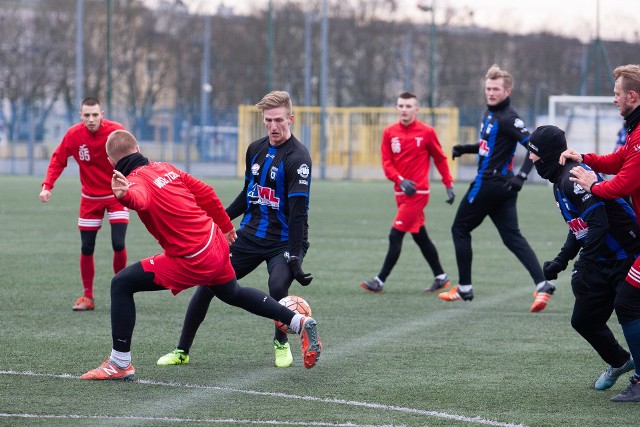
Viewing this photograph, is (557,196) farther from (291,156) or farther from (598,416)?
(291,156)

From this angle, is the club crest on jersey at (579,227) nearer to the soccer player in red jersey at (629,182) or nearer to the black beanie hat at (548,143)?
the soccer player in red jersey at (629,182)

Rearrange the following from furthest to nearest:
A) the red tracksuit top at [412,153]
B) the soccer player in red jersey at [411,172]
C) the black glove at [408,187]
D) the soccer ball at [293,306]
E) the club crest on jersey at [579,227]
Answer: the red tracksuit top at [412,153]
the soccer player in red jersey at [411,172]
the black glove at [408,187]
the soccer ball at [293,306]
the club crest on jersey at [579,227]

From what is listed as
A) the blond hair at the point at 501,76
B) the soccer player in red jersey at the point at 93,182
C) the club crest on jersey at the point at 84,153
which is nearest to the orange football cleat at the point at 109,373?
the soccer player in red jersey at the point at 93,182

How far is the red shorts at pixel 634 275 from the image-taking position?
20.7ft

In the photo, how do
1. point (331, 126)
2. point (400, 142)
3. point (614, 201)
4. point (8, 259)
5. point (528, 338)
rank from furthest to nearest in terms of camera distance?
1. point (331, 126)
2. point (8, 259)
3. point (400, 142)
4. point (528, 338)
5. point (614, 201)

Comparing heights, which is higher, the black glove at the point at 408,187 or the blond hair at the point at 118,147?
the blond hair at the point at 118,147

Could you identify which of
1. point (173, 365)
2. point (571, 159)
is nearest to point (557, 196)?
point (571, 159)

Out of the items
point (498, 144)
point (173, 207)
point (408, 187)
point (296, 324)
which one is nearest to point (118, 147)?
point (173, 207)

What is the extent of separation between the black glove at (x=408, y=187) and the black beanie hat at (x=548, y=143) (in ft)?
15.7

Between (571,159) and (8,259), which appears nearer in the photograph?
(571,159)

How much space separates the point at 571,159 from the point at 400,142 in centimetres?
535

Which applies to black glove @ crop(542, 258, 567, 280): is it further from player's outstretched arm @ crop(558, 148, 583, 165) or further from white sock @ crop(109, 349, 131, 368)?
white sock @ crop(109, 349, 131, 368)

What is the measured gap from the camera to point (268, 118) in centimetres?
750

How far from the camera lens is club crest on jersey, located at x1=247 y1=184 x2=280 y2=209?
765cm
